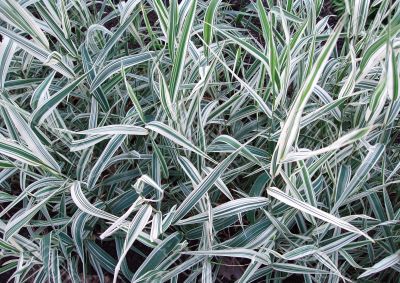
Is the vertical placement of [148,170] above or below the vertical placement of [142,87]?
below

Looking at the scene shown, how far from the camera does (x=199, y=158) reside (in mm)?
1139

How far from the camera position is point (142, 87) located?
141 centimetres

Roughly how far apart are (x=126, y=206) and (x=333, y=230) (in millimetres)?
530

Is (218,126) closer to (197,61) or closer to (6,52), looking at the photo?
(197,61)

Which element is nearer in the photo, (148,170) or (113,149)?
(113,149)

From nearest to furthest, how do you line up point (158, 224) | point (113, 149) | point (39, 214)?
1. point (158, 224)
2. point (113, 149)
3. point (39, 214)

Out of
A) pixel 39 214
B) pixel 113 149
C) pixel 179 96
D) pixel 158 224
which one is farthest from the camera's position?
pixel 39 214

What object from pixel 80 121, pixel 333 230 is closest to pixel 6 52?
pixel 80 121

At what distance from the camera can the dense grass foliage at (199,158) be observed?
39.4 inches

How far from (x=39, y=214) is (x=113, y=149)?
43cm

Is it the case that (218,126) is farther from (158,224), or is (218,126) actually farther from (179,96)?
(158,224)

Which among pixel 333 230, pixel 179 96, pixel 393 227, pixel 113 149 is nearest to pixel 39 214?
pixel 113 149

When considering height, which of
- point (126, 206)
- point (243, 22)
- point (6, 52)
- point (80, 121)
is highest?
point (6, 52)

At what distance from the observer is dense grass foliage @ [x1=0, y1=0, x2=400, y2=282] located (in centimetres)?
100
